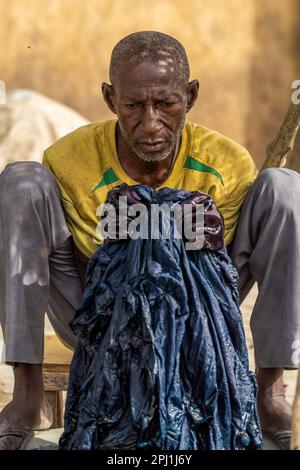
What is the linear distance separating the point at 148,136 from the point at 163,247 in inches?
18.5

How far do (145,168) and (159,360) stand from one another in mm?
818

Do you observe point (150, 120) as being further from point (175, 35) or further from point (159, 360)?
point (175, 35)

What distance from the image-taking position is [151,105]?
2.97m

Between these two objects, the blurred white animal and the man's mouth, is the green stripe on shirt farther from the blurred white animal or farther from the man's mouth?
the blurred white animal

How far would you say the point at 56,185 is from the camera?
3131 millimetres

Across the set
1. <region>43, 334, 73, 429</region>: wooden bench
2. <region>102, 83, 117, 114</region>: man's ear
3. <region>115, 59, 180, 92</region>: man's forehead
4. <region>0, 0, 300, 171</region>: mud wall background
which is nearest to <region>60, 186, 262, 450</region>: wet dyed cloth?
<region>115, 59, 180, 92</region>: man's forehead

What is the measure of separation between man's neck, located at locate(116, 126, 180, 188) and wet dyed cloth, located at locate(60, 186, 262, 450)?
1.67 feet

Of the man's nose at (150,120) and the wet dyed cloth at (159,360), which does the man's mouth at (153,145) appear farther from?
the wet dyed cloth at (159,360)

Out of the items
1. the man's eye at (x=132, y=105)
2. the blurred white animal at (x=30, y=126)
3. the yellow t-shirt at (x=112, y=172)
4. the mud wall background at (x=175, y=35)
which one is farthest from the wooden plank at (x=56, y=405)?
the mud wall background at (x=175, y=35)

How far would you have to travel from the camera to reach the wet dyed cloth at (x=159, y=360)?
8.38 feet

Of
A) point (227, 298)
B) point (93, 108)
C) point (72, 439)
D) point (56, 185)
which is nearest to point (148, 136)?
point (56, 185)

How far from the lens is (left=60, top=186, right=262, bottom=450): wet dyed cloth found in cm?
255

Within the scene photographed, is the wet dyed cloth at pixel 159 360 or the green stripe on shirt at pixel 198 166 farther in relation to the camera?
the green stripe on shirt at pixel 198 166

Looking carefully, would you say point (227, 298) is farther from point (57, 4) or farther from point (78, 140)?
point (57, 4)
